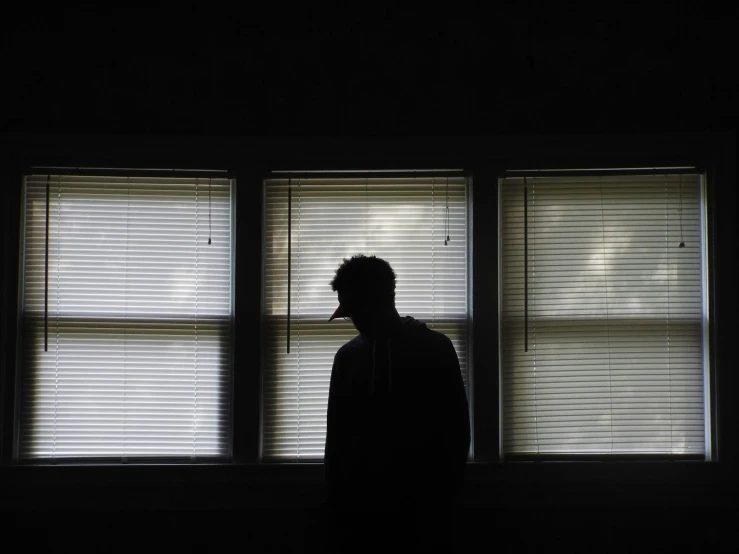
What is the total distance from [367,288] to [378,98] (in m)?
1.12

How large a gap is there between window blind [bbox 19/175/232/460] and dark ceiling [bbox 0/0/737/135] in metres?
0.41

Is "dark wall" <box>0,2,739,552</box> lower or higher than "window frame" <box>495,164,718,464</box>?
higher

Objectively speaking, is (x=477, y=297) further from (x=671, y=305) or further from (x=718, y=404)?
(x=718, y=404)

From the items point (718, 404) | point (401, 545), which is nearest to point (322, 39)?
point (401, 545)

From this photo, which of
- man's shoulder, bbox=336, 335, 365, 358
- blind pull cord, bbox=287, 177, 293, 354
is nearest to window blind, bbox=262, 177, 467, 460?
blind pull cord, bbox=287, 177, 293, 354

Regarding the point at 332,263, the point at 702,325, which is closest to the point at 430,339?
the point at 332,263

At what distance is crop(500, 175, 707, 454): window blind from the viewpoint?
256 centimetres

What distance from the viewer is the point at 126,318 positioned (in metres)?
2.58

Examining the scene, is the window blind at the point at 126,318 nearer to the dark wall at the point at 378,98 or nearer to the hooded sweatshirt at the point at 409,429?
the dark wall at the point at 378,98

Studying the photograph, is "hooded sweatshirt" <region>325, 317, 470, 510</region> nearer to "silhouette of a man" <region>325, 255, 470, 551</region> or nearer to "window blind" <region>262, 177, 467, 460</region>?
"silhouette of a man" <region>325, 255, 470, 551</region>

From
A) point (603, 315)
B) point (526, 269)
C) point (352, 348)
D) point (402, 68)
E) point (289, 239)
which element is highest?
point (402, 68)

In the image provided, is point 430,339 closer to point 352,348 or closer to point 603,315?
point 352,348

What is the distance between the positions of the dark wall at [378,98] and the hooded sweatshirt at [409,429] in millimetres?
646

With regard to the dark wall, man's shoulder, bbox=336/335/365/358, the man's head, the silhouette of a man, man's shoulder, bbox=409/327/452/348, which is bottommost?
the silhouette of a man
